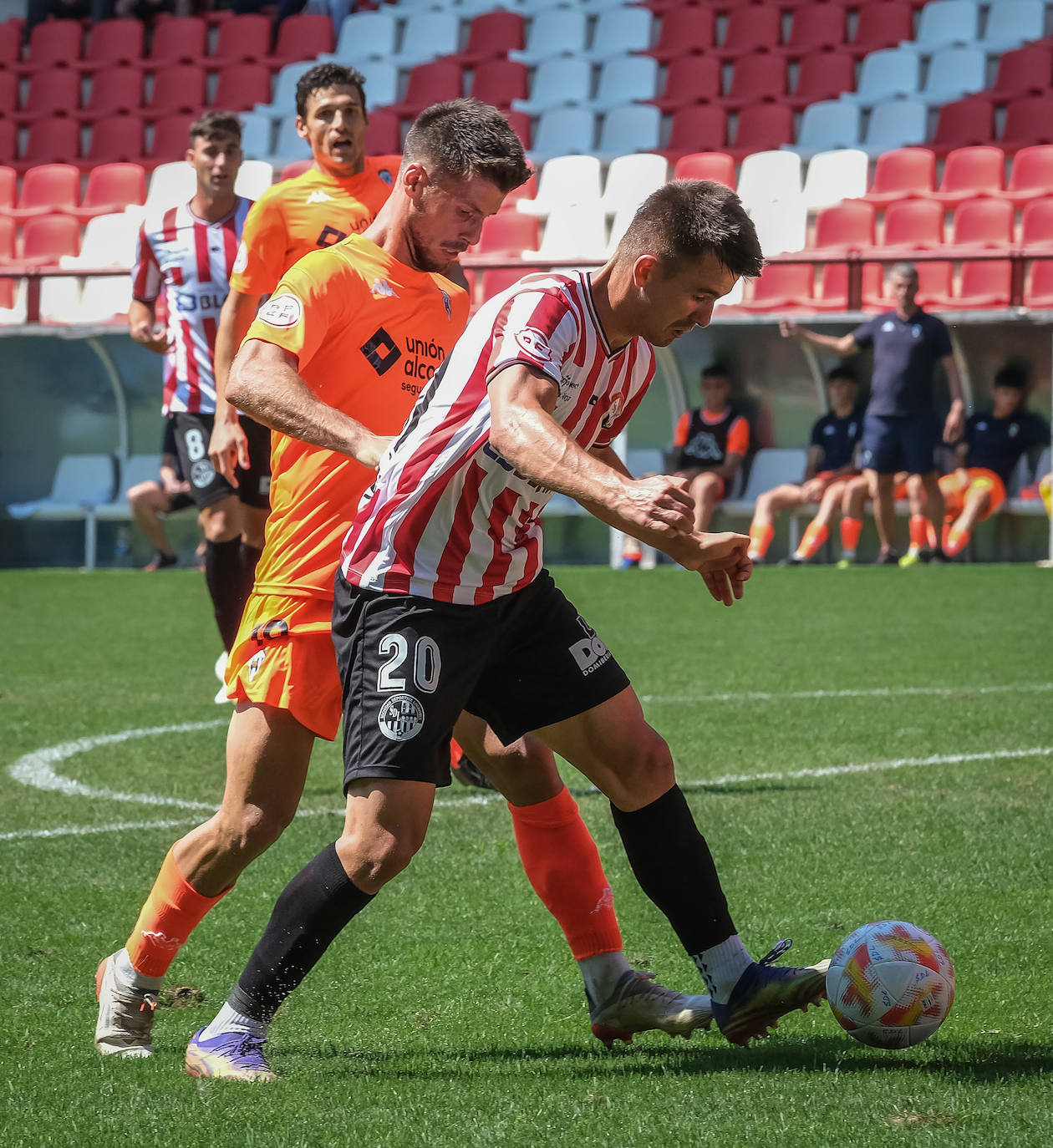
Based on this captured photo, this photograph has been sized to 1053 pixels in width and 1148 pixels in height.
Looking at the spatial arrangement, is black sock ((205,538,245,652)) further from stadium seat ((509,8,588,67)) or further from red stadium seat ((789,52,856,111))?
stadium seat ((509,8,588,67))

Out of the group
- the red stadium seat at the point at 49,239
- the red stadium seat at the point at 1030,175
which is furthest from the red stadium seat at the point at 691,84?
the red stadium seat at the point at 49,239

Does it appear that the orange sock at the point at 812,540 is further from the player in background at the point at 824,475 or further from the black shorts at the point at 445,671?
the black shorts at the point at 445,671

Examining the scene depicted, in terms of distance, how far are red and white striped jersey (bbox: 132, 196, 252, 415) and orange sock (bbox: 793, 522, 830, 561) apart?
7919 millimetres

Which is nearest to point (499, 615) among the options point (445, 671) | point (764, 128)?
point (445, 671)

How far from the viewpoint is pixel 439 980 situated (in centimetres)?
368

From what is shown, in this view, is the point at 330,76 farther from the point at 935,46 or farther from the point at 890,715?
the point at 935,46

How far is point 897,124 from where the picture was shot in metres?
17.4

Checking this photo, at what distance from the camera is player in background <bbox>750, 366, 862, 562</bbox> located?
47.8ft

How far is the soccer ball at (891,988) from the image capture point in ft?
10.2

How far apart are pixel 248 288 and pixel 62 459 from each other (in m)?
12.2

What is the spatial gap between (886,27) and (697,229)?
662 inches

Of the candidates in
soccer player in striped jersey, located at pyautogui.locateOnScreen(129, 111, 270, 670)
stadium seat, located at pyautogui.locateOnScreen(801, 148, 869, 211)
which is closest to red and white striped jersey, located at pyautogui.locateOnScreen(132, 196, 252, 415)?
soccer player in striped jersey, located at pyautogui.locateOnScreen(129, 111, 270, 670)

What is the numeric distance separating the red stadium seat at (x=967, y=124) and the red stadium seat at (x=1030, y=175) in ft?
3.02

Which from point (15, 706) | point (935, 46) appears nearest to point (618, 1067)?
point (15, 706)
